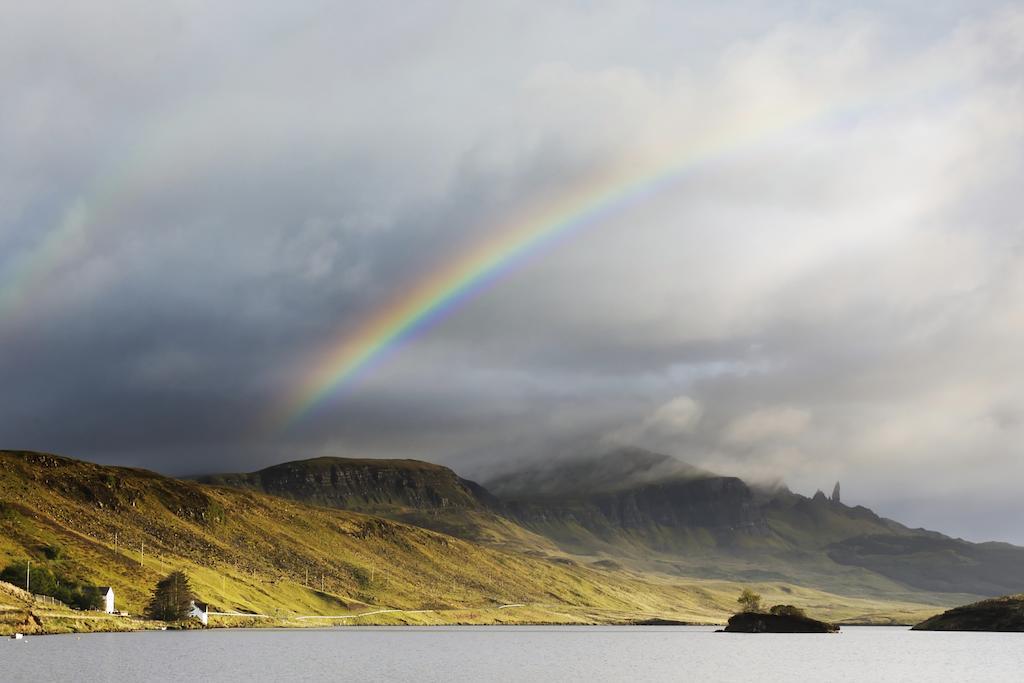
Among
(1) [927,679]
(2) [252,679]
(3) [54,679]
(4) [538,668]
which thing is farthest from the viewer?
(4) [538,668]

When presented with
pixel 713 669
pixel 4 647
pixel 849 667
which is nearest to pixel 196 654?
pixel 4 647

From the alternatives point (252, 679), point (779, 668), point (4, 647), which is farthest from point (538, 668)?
point (4, 647)

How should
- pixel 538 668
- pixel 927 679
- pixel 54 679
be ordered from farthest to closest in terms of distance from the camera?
pixel 538 668
pixel 927 679
pixel 54 679

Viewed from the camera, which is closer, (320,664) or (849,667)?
(320,664)

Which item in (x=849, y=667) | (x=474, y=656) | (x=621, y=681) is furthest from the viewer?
(x=474, y=656)

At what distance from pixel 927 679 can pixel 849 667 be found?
26.0 metres

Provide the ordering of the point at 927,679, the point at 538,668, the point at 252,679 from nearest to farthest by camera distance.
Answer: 1. the point at 252,679
2. the point at 927,679
3. the point at 538,668

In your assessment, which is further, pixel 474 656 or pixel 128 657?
pixel 474 656

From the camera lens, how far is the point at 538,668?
162875 millimetres

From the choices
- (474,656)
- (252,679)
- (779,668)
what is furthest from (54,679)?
(779,668)

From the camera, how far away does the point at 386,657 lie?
178250mm

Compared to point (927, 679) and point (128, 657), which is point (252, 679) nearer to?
point (128, 657)

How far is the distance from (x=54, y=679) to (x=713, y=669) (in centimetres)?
9718

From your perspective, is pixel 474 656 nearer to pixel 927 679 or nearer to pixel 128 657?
pixel 128 657
